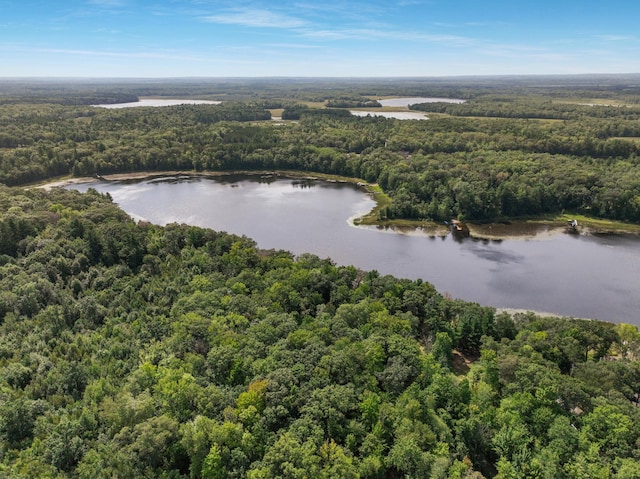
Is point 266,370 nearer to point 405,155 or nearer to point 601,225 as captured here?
point 601,225

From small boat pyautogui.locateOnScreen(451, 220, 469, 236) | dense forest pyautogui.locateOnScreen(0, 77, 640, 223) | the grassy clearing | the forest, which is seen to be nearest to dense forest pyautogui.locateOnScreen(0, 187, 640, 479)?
the forest

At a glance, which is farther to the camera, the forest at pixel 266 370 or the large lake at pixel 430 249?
the large lake at pixel 430 249

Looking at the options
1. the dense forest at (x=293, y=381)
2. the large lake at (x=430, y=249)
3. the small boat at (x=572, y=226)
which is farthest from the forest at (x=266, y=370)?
the small boat at (x=572, y=226)

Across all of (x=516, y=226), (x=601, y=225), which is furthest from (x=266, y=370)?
(x=601, y=225)

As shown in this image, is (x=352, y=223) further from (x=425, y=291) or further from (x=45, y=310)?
(x=45, y=310)

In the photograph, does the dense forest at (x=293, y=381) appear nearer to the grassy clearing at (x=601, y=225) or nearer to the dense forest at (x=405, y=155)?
the dense forest at (x=405, y=155)

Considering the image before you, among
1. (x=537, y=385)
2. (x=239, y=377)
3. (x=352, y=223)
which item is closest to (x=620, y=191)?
(x=352, y=223)
